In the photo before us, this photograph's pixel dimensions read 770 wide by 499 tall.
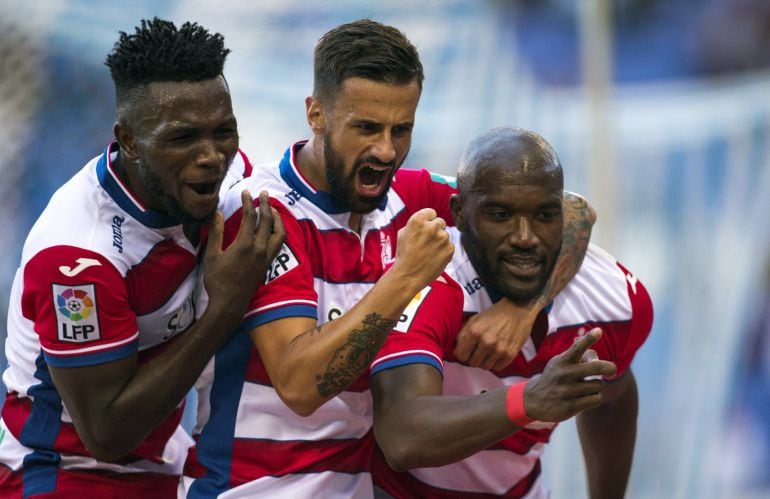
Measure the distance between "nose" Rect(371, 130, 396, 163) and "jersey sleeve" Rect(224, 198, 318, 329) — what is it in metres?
0.32

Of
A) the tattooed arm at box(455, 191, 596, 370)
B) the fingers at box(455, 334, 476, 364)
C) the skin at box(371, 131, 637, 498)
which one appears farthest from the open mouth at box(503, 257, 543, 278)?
the fingers at box(455, 334, 476, 364)

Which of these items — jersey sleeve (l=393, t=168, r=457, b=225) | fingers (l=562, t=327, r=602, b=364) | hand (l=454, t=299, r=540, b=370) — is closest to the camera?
fingers (l=562, t=327, r=602, b=364)

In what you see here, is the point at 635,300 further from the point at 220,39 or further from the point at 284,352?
the point at 220,39

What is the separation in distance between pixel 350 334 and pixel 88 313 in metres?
0.69

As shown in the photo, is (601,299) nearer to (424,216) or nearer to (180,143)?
(424,216)

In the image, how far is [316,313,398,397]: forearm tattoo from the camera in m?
3.00

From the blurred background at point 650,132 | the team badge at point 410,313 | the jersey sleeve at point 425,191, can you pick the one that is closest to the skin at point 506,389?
the team badge at point 410,313

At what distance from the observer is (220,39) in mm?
3297

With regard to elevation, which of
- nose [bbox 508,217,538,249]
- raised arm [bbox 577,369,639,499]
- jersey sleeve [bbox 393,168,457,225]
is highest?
jersey sleeve [bbox 393,168,457,225]

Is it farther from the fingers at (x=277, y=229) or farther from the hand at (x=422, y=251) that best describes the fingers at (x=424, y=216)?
the fingers at (x=277, y=229)

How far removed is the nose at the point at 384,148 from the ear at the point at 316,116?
0.19 m

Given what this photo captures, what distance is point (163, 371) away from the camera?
3143mm

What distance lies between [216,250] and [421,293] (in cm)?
62

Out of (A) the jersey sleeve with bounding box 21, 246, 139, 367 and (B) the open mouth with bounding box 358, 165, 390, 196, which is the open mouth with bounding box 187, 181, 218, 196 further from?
(B) the open mouth with bounding box 358, 165, 390, 196
